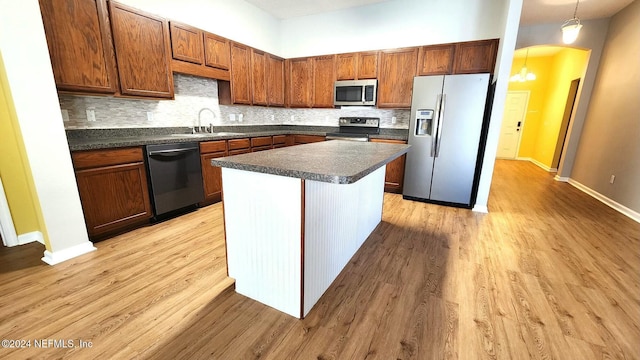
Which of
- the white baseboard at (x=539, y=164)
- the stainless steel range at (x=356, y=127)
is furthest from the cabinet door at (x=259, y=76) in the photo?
the white baseboard at (x=539, y=164)

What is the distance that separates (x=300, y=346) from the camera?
1320 mm

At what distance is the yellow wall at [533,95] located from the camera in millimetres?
6543

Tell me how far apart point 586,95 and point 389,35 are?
3.74 m

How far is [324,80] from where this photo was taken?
454 centimetres

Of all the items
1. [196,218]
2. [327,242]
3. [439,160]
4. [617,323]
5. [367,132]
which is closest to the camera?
[617,323]

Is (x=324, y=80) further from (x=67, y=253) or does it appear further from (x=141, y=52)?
(x=67, y=253)

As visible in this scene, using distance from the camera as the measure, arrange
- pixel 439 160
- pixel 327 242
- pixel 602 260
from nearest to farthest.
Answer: pixel 327 242
pixel 602 260
pixel 439 160

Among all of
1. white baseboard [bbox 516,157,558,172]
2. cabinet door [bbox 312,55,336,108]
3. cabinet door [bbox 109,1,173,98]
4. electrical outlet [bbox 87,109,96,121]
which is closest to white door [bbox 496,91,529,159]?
white baseboard [bbox 516,157,558,172]

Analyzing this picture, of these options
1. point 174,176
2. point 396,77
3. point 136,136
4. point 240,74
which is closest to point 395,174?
point 396,77

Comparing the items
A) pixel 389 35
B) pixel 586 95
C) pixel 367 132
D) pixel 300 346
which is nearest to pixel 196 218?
pixel 300 346

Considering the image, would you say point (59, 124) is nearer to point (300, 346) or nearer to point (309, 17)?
point (300, 346)

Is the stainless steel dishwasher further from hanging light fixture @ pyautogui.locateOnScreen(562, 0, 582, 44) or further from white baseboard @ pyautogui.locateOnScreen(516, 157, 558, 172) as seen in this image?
white baseboard @ pyautogui.locateOnScreen(516, 157, 558, 172)

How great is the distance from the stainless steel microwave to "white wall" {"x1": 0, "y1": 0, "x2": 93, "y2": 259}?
3.49 metres

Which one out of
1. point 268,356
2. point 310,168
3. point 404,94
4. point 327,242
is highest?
point 404,94
